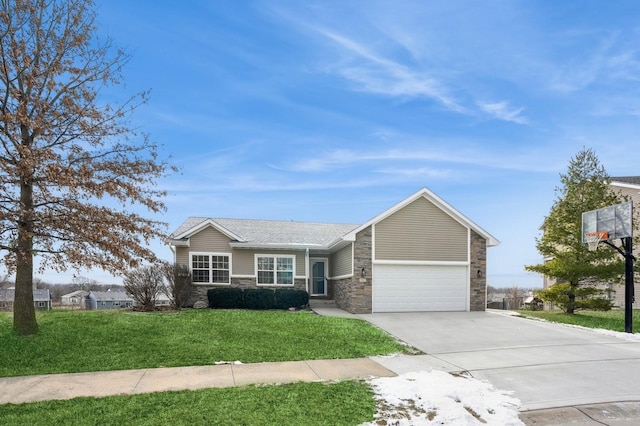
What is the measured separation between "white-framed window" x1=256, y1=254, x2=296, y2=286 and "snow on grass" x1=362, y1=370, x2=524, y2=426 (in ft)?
45.4

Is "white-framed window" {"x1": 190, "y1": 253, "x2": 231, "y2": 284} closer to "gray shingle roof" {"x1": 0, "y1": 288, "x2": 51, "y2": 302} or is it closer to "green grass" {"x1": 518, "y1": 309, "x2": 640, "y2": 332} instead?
"green grass" {"x1": 518, "y1": 309, "x2": 640, "y2": 332}

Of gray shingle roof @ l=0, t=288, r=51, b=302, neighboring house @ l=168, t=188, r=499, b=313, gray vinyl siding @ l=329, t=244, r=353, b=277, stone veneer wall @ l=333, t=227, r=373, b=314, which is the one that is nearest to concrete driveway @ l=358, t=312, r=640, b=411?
stone veneer wall @ l=333, t=227, r=373, b=314

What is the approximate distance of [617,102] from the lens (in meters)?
13.5

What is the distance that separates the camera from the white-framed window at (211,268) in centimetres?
2044

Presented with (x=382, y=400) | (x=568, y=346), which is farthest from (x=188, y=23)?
(x=568, y=346)

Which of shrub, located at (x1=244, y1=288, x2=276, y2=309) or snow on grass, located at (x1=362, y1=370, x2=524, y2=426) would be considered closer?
snow on grass, located at (x1=362, y1=370, x2=524, y2=426)

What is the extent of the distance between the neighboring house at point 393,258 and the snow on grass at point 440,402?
959cm

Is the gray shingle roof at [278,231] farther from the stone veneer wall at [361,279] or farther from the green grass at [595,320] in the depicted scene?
the green grass at [595,320]

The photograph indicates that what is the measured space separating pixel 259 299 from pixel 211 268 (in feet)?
10.4

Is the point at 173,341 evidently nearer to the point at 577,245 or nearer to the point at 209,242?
the point at 209,242

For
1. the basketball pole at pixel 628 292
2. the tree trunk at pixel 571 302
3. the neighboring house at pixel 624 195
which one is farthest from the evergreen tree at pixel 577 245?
the neighboring house at pixel 624 195

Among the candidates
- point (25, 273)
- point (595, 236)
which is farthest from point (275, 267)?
point (595, 236)

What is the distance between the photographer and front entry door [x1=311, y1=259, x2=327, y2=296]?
22297 mm

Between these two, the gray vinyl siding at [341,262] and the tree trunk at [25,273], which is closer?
the tree trunk at [25,273]
